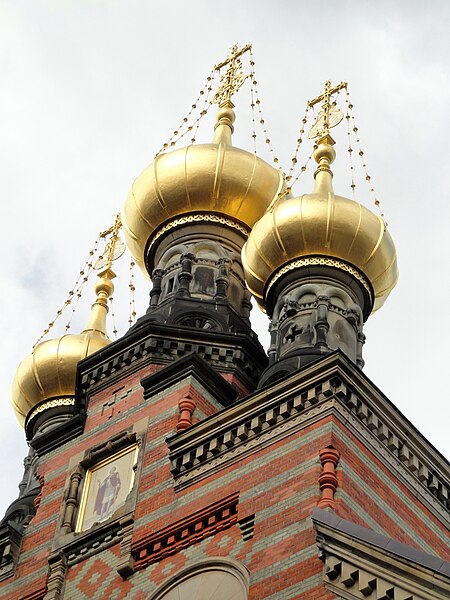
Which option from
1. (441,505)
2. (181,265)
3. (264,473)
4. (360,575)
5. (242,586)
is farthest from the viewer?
(181,265)

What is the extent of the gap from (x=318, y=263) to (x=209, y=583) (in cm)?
621

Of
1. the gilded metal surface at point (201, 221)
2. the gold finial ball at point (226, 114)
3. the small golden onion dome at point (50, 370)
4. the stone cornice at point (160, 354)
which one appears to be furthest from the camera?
the gold finial ball at point (226, 114)

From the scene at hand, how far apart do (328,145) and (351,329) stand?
4.30 m

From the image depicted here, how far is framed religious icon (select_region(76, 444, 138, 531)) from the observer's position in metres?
17.1

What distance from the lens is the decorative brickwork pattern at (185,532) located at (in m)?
15.5

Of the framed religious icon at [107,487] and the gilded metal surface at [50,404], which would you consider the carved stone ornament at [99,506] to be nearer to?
the framed religious icon at [107,487]

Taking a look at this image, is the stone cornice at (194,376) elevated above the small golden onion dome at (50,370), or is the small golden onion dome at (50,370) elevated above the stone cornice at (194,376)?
the small golden onion dome at (50,370)

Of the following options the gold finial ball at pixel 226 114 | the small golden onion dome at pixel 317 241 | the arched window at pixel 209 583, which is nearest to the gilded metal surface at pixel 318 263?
the small golden onion dome at pixel 317 241

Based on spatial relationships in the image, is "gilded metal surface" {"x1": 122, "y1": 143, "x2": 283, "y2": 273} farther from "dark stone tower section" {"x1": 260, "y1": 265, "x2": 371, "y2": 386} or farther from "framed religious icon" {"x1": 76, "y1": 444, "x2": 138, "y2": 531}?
"framed religious icon" {"x1": 76, "y1": 444, "x2": 138, "y2": 531}

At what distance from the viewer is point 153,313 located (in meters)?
20.6

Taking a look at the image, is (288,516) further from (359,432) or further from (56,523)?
(56,523)

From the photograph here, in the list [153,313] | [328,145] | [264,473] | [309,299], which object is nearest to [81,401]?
[153,313]

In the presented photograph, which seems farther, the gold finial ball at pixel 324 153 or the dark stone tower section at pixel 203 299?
the gold finial ball at pixel 324 153

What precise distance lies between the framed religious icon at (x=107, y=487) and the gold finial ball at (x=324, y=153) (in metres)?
6.90
